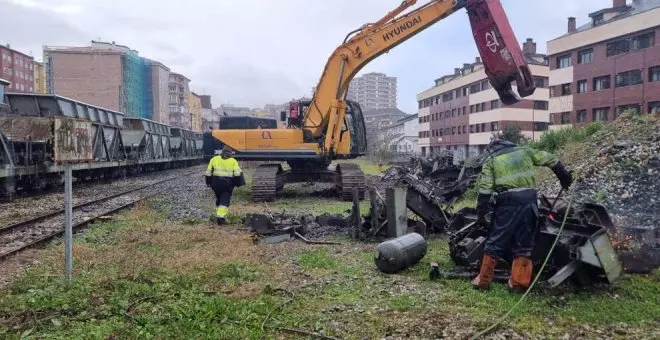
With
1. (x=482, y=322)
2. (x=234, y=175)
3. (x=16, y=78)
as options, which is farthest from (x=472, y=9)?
(x=16, y=78)

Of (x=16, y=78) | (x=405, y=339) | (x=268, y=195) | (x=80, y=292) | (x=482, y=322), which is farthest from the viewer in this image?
(x=16, y=78)

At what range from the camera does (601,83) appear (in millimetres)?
40594

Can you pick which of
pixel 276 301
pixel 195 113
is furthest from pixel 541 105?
pixel 195 113

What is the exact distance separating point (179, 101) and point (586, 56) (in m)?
72.2

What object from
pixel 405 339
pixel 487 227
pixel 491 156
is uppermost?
pixel 491 156

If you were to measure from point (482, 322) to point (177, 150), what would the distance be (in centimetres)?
3227

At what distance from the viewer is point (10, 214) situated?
11.3 m

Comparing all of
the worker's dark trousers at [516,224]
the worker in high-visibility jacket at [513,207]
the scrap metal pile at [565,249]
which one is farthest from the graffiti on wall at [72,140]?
the worker's dark trousers at [516,224]

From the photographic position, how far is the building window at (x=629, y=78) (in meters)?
36.8

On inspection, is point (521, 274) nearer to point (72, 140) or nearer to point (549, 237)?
point (549, 237)

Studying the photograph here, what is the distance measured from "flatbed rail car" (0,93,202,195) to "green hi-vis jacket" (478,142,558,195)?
436 centimetres

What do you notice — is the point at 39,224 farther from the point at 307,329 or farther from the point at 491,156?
the point at 491,156

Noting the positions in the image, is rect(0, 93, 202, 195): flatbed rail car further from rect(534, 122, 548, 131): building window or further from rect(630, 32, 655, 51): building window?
rect(534, 122, 548, 131): building window

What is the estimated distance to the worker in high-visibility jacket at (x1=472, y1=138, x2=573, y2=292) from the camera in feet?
17.3
